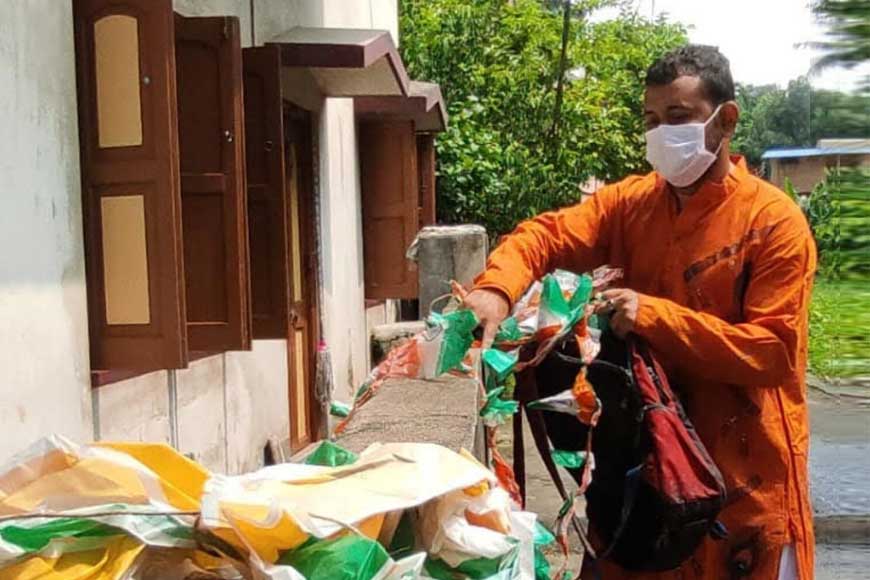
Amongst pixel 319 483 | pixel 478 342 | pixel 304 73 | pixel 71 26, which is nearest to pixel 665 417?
pixel 478 342

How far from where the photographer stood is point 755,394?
8.07ft

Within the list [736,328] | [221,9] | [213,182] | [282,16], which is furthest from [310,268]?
[736,328]

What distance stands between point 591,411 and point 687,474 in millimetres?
238

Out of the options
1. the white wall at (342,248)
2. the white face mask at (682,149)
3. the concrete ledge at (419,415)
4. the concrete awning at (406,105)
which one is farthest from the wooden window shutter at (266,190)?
the concrete awning at (406,105)

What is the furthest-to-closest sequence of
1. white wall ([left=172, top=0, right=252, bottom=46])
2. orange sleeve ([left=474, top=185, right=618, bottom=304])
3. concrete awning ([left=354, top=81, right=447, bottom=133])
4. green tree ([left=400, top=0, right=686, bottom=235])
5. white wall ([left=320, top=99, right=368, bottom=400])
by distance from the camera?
1. green tree ([left=400, top=0, right=686, bottom=235])
2. concrete awning ([left=354, top=81, right=447, bottom=133])
3. white wall ([left=320, top=99, right=368, bottom=400])
4. white wall ([left=172, top=0, right=252, bottom=46])
5. orange sleeve ([left=474, top=185, right=618, bottom=304])

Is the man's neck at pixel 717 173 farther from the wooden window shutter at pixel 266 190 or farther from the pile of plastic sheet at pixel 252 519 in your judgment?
the wooden window shutter at pixel 266 190

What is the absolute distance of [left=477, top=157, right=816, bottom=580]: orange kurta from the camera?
2.35 metres

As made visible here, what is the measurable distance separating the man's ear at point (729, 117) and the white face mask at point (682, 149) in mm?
16

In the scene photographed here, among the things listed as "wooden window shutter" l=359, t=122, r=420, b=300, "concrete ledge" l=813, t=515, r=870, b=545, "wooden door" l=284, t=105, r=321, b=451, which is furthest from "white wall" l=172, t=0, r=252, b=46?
"concrete ledge" l=813, t=515, r=870, b=545

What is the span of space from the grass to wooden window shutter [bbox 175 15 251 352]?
277 centimetres

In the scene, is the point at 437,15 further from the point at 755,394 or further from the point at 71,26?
the point at 755,394

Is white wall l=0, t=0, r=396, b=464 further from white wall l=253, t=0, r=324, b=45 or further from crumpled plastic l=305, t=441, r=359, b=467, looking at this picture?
crumpled plastic l=305, t=441, r=359, b=467

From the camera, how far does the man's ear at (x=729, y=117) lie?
2.59 metres

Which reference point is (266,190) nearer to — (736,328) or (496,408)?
(496,408)
